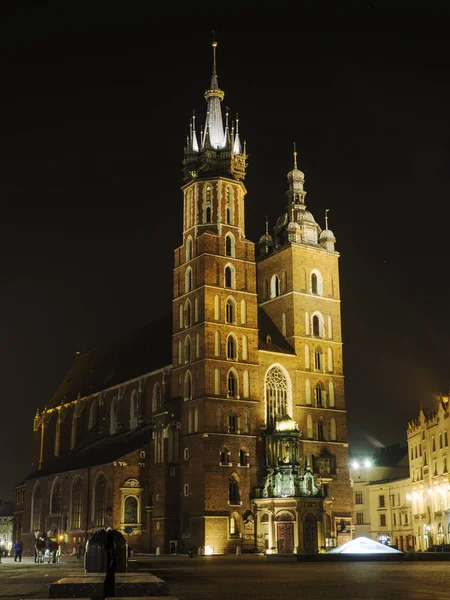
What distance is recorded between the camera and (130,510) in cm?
6656

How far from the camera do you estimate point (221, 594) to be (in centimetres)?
1959

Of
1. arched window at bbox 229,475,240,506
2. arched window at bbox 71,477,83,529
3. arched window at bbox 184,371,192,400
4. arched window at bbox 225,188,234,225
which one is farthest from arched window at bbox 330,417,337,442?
arched window at bbox 71,477,83,529

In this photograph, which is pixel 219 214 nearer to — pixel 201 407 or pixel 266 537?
pixel 201 407

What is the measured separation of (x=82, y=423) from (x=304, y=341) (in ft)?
97.8

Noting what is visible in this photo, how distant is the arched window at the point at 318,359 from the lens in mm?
72125

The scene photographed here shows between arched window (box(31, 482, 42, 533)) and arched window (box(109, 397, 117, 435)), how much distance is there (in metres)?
10.2

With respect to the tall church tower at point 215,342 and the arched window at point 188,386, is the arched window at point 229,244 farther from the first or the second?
the arched window at point 188,386

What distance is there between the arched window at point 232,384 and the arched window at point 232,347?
52.2 inches

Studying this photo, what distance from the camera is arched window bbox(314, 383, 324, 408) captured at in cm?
7106

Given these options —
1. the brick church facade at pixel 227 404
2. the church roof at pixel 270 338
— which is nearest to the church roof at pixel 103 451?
the brick church facade at pixel 227 404

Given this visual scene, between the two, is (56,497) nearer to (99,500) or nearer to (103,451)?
(103,451)

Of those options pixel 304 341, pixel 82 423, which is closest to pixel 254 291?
pixel 304 341

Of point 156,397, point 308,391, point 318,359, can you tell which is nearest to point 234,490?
point 308,391

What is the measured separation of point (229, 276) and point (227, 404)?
10.7 metres
